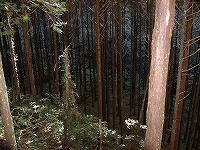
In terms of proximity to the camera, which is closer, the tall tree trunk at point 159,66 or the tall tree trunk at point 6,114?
the tall tree trunk at point 159,66

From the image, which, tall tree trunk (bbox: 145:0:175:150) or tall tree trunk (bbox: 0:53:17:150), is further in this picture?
tall tree trunk (bbox: 0:53:17:150)

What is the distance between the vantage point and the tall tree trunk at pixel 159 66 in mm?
3074

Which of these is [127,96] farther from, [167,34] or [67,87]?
[167,34]

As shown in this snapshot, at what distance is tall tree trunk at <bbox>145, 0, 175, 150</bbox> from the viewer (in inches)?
121

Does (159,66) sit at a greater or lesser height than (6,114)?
greater

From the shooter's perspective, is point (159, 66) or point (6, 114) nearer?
point (159, 66)

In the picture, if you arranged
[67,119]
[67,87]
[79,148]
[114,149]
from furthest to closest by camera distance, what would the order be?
[114,149] < [79,148] < [67,119] < [67,87]

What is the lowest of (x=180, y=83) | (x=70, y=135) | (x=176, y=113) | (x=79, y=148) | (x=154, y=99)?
(x=79, y=148)

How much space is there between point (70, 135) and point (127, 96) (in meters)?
13.1

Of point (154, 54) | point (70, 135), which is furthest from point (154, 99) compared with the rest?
point (70, 135)

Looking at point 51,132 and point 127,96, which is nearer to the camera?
point 51,132

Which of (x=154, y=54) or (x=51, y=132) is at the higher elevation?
(x=154, y=54)

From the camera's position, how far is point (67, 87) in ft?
16.4

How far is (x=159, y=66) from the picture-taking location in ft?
10.8
